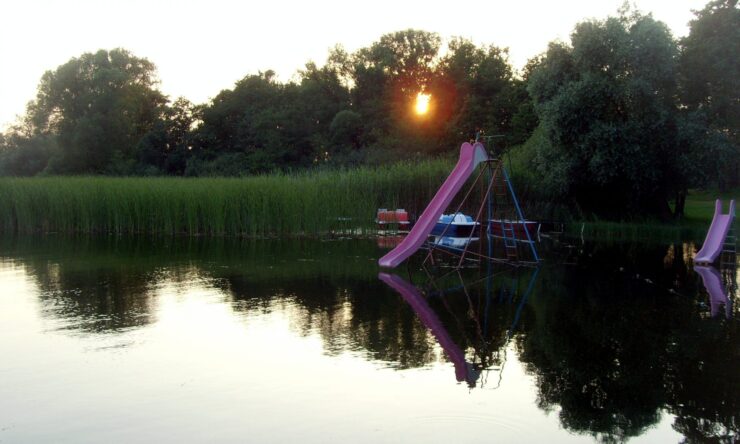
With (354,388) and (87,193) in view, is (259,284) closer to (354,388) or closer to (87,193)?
(354,388)

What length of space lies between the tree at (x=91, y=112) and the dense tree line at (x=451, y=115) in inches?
6.0

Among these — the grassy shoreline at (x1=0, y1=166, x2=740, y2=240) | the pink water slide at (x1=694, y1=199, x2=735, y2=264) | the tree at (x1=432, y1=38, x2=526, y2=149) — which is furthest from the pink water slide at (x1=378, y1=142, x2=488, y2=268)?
the tree at (x1=432, y1=38, x2=526, y2=149)

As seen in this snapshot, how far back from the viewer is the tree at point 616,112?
26375 mm

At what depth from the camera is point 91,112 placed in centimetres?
6306

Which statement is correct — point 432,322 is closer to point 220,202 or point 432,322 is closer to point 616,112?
point 220,202

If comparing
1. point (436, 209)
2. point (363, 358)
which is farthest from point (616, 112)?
point (363, 358)

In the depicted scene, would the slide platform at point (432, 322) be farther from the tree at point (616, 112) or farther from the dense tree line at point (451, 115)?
the tree at point (616, 112)

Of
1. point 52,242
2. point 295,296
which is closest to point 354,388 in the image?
point 295,296

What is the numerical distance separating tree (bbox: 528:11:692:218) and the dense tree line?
6 centimetres

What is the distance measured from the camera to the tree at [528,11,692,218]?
26375 millimetres

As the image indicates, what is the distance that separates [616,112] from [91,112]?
166 feet

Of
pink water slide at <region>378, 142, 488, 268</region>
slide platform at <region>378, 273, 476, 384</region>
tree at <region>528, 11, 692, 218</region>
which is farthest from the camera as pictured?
tree at <region>528, 11, 692, 218</region>

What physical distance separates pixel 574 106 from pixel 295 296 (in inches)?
746

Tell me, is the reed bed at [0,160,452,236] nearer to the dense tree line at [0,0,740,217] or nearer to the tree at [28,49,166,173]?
the dense tree line at [0,0,740,217]
